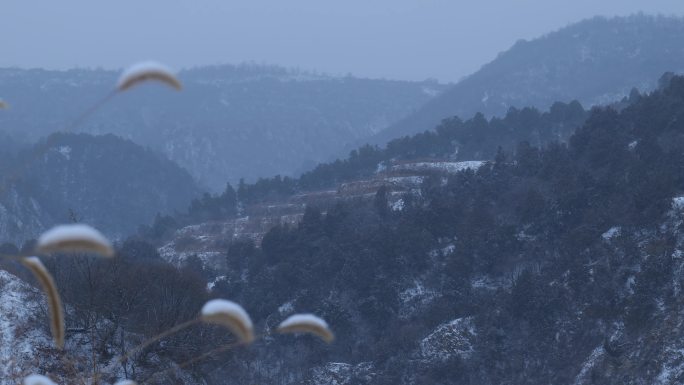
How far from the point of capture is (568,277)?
25938 mm

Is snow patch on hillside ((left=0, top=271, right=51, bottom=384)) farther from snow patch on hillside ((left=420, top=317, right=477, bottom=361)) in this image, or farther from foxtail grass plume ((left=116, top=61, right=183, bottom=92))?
foxtail grass plume ((left=116, top=61, right=183, bottom=92))

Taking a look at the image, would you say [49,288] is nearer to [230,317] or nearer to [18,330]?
[230,317]

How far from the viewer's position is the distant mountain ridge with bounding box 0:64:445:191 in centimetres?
12662

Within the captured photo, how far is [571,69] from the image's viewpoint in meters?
Result: 103

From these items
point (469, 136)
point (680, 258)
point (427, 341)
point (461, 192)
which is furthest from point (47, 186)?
point (680, 258)

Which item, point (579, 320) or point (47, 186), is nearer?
point (579, 320)

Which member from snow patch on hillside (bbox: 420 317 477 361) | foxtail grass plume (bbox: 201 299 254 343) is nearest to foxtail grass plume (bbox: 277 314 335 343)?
foxtail grass plume (bbox: 201 299 254 343)

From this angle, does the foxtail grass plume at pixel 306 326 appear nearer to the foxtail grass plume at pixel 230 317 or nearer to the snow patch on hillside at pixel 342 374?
the foxtail grass plume at pixel 230 317

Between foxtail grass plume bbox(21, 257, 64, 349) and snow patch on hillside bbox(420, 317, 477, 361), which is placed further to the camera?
snow patch on hillside bbox(420, 317, 477, 361)

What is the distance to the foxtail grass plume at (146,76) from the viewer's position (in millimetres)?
3219

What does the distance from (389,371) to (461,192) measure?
11.2 m

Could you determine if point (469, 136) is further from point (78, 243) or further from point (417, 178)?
point (78, 243)

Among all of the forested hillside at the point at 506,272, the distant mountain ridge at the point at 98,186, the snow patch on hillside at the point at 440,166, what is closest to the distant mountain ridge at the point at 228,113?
the distant mountain ridge at the point at 98,186

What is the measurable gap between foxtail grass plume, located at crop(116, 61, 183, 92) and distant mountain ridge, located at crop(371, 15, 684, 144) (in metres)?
85.4
